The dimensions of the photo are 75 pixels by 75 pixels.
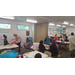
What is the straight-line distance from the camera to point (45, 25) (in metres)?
6.43

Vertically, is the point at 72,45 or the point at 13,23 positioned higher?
the point at 13,23

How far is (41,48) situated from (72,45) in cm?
214

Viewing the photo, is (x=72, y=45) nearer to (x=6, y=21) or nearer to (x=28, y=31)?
(x=28, y=31)

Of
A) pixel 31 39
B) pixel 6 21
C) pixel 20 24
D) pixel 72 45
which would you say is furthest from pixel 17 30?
pixel 72 45

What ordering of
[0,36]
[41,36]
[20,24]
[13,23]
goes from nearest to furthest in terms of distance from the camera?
[0,36], [13,23], [20,24], [41,36]

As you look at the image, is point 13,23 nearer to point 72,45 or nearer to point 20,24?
point 20,24

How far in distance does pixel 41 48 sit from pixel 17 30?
12.6ft

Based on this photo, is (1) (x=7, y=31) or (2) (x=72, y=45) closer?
(2) (x=72, y=45)

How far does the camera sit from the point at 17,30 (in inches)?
223
